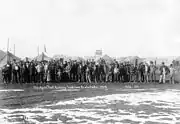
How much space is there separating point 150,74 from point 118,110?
16994 mm

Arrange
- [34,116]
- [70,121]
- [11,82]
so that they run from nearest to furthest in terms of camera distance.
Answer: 1. [70,121]
2. [34,116]
3. [11,82]

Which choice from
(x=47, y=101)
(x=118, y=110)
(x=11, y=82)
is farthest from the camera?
(x=11, y=82)

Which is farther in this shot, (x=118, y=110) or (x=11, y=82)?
(x=11, y=82)

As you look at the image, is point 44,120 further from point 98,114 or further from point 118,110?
point 118,110

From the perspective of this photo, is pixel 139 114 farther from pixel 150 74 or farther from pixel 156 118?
pixel 150 74

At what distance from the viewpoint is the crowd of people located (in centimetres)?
2577

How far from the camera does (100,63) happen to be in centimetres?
2789

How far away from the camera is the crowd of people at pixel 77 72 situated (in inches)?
1014

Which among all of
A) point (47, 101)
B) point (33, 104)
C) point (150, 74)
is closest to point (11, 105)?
point (33, 104)

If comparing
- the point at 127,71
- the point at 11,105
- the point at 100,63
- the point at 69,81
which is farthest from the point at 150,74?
the point at 11,105

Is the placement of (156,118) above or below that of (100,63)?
below

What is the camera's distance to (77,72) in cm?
2722

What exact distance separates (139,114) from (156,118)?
88cm

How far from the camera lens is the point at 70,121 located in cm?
1030
